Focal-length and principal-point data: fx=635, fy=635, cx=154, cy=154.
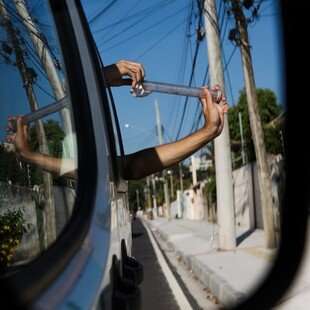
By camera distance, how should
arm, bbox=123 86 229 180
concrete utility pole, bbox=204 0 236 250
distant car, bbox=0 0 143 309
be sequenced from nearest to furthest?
1. distant car, bbox=0 0 143 309
2. arm, bbox=123 86 229 180
3. concrete utility pole, bbox=204 0 236 250

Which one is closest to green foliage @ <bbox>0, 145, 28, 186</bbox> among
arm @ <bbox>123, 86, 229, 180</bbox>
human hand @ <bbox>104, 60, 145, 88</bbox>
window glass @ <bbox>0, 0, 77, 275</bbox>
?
window glass @ <bbox>0, 0, 77, 275</bbox>

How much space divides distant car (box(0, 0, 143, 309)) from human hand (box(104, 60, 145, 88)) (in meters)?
0.19

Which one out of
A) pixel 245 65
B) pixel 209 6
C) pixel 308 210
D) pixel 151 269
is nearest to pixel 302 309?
pixel 308 210

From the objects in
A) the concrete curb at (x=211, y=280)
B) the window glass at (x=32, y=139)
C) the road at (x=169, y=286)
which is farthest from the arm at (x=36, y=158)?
the concrete curb at (x=211, y=280)

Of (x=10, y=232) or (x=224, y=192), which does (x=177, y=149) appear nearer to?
(x=10, y=232)

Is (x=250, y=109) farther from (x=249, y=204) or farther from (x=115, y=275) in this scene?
(x=115, y=275)

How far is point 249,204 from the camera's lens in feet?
74.8

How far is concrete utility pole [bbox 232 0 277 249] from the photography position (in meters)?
13.1

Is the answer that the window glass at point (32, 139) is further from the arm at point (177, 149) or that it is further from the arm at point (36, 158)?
the arm at point (177, 149)

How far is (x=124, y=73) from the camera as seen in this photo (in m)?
2.54

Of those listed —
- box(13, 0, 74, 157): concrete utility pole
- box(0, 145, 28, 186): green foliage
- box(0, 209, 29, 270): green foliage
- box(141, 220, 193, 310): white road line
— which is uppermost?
box(13, 0, 74, 157): concrete utility pole

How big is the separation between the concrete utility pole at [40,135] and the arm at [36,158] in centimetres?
3

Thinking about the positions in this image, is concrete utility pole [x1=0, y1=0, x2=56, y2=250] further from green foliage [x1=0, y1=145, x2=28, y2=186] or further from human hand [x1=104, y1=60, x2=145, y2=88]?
human hand [x1=104, y1=60, x2=145, y2=88]

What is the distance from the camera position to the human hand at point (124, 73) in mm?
2494
